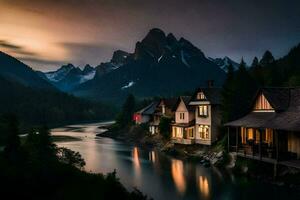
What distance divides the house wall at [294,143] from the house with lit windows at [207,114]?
792 inches

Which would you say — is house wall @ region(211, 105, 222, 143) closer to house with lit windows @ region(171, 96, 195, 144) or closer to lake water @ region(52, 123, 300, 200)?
house with lit windows @ region(171, 96, 195, 144)

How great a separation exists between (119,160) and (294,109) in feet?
95.1

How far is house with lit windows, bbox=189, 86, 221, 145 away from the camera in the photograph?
58.2 meters

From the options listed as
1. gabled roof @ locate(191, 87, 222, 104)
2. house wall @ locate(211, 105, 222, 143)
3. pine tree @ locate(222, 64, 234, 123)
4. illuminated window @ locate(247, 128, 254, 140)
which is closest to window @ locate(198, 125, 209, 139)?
house wall @ locate(211, 105, 222, 143)

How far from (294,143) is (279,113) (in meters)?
3.94

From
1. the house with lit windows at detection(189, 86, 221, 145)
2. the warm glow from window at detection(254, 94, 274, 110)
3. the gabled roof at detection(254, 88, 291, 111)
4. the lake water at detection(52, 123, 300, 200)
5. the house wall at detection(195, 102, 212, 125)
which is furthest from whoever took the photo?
the house wall at detection(195, 102, 212, 125)

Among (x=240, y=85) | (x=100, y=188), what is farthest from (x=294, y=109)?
(x=100, y=188)

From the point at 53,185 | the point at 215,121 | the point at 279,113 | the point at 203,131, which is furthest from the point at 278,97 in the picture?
the point at 53,185

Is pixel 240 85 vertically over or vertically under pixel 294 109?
over

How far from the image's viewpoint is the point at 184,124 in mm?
64812

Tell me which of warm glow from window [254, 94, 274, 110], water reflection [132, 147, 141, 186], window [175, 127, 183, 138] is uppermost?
warm glow from window [254, 94, 274, 110]

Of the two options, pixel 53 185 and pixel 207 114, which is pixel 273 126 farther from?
pixel 53 185

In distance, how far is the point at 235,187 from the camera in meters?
36.1

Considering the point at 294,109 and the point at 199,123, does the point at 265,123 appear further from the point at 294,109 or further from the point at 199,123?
the point at 199,123
